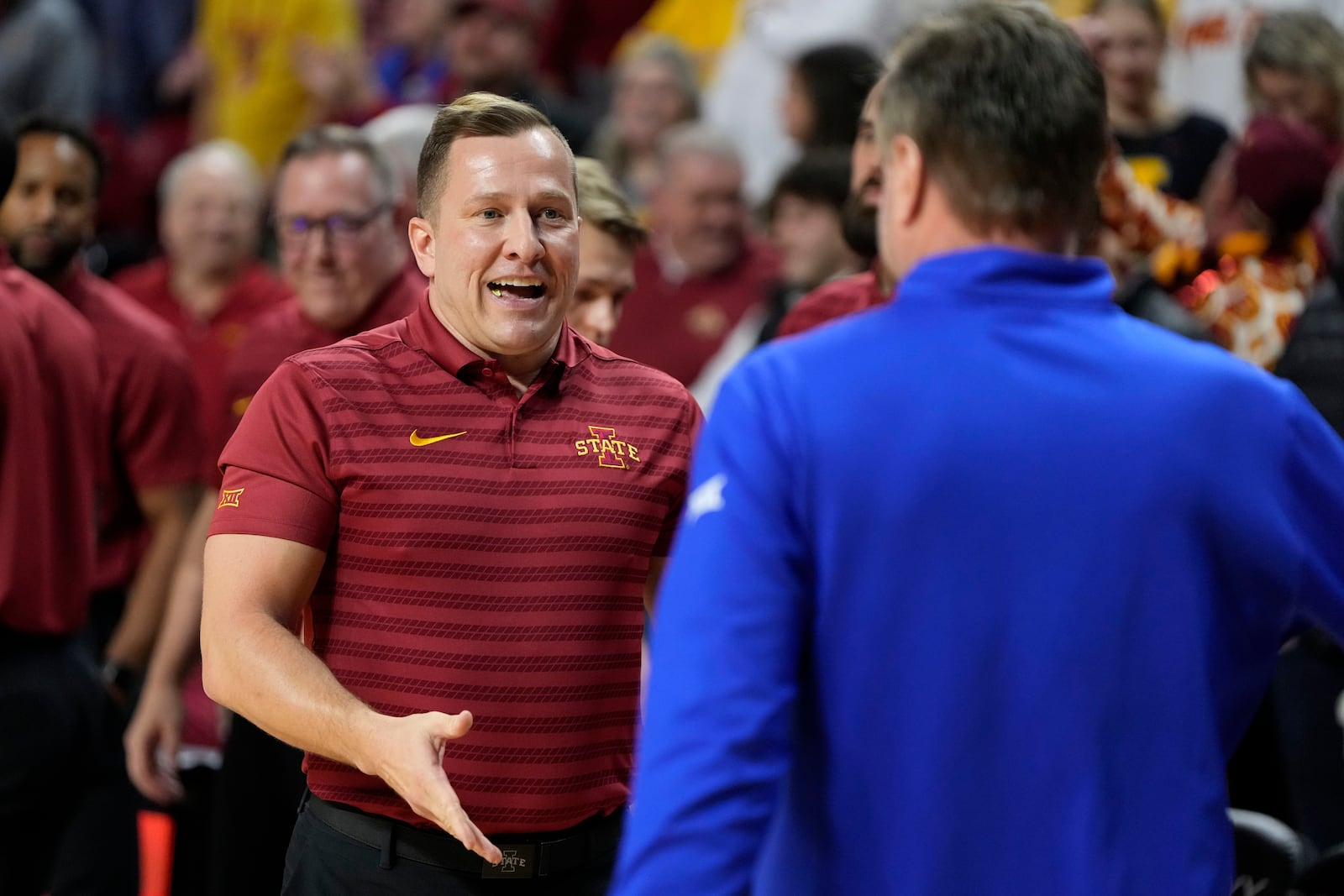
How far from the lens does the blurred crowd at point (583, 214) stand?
4.44m

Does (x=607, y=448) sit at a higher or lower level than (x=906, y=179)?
lower

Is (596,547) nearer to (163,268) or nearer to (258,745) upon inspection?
(258,745)

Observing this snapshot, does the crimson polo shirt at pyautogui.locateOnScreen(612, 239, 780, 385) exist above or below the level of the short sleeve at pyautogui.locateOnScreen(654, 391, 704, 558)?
below

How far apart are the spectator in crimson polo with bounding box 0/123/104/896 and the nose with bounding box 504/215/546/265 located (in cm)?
156

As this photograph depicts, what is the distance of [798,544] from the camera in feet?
6.09

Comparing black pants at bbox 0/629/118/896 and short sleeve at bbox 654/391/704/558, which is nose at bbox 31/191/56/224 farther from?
short sleeve at bbox 654/391/704/558

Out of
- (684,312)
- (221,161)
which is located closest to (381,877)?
(684,312)

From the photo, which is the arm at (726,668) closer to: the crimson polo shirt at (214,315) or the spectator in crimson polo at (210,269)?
the crimson polo shirt at (214,315)

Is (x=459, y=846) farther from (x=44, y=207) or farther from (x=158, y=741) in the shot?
(x=44, y=207)

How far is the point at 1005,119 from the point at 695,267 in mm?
4728

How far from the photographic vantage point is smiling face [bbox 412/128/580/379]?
2.80 metres

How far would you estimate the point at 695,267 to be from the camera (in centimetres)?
659

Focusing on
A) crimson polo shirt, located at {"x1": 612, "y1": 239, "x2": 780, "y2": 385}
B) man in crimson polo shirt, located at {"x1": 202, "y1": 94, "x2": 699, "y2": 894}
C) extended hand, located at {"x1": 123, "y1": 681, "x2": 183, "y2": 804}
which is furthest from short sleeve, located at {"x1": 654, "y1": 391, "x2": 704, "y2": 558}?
crimson polo shirt, located at {"x1": 612, "y1": 239, "x2": 780, "y2": 385}

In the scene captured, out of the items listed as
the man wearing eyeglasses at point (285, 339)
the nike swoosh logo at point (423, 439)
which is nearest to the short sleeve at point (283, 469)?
the nike swoosh logo at point (423, 439)
